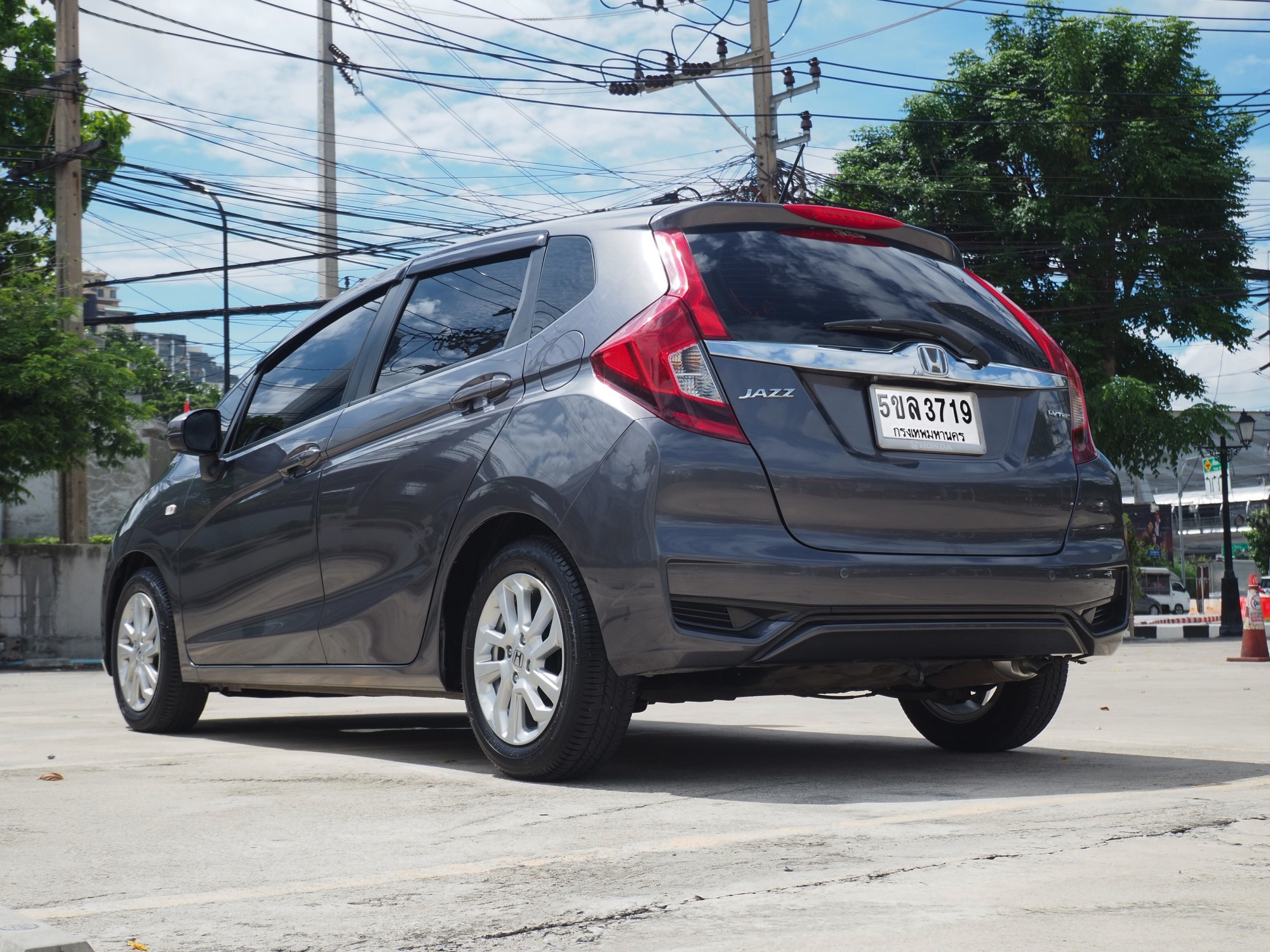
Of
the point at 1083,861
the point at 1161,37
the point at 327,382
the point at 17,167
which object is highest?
the point at 1161,37

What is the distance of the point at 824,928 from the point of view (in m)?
2.61

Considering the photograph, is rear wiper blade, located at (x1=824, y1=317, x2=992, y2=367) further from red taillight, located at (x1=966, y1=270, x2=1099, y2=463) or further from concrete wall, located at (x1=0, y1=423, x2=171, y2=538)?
concrete wall, located at (x1=0, y1=423, x2=171, y2=538)

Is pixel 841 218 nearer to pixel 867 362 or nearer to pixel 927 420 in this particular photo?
pixel 867 362

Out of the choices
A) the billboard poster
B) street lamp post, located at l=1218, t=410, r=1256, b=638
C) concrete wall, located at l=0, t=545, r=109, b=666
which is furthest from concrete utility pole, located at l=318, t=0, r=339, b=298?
the billboard poster

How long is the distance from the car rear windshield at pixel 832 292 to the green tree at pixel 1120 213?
77.8 feet

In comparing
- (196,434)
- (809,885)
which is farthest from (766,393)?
(196,434)

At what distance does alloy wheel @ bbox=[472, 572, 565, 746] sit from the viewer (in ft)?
14.5

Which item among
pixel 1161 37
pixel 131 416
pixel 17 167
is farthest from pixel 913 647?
pixel 1161 37

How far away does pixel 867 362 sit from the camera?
4.35 metres

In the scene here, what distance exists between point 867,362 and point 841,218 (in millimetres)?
667

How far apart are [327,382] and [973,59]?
28758 mm

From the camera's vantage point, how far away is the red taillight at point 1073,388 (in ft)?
15.7

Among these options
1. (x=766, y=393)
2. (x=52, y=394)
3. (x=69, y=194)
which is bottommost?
(x=766, y=393)

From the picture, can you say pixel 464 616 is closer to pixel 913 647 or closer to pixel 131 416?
pixel 913 647
